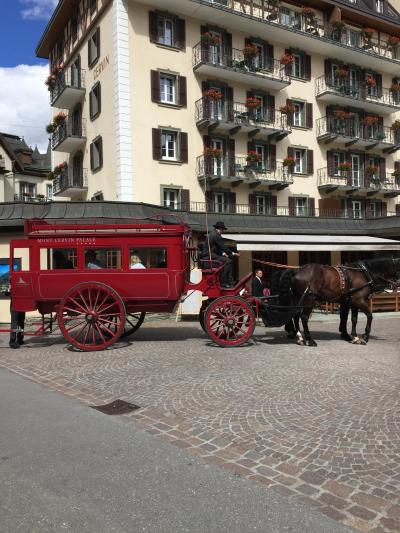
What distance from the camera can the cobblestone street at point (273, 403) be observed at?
143 inches

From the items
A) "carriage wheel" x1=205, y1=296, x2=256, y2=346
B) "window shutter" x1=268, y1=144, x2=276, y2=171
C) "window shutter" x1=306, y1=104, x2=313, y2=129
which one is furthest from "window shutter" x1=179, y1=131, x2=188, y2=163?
"carriage wheel" x1=205, y1=296, x2=256, y2=346

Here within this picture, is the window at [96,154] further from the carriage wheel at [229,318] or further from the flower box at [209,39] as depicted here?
the carriage wheel at [229,318]

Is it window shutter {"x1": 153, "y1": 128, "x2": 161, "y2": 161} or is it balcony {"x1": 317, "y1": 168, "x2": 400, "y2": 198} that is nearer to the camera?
window shutter {"x1": 153, "y1": 128, "x2": 161, "y2": 161}

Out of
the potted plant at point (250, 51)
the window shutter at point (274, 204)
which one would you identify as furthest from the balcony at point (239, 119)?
the window shutter at point (274, 204)

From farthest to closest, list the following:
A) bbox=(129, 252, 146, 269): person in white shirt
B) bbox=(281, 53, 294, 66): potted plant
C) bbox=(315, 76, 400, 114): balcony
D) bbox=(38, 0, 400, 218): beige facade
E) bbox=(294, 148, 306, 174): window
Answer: bbox=(315, 76, 400, 114): balcony → bbox=(294, 148, 306, 174): window → bbox=(281, 53, 294, 66): potted plant → bbox=(38, 0, 400, 218): beige facade → bbox=(129, 252, 146, 269): person in white shirt

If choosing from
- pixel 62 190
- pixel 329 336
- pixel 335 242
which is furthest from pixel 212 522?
pixel 62 190

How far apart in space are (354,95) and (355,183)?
5.16 m

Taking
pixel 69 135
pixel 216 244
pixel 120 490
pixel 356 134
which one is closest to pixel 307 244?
pixel 216 244

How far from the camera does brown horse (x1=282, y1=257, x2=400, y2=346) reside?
373 inches

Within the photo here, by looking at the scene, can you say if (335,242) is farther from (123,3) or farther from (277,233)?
(123,3)

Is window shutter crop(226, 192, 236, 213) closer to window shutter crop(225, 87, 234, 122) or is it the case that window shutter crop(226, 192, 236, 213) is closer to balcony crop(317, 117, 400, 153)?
window shutter crop(225, 87, 234, 122)

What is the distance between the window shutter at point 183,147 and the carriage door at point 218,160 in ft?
5.15

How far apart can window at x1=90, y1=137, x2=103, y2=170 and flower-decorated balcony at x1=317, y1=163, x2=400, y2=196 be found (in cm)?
1237

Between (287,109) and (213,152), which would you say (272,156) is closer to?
(287,109)
